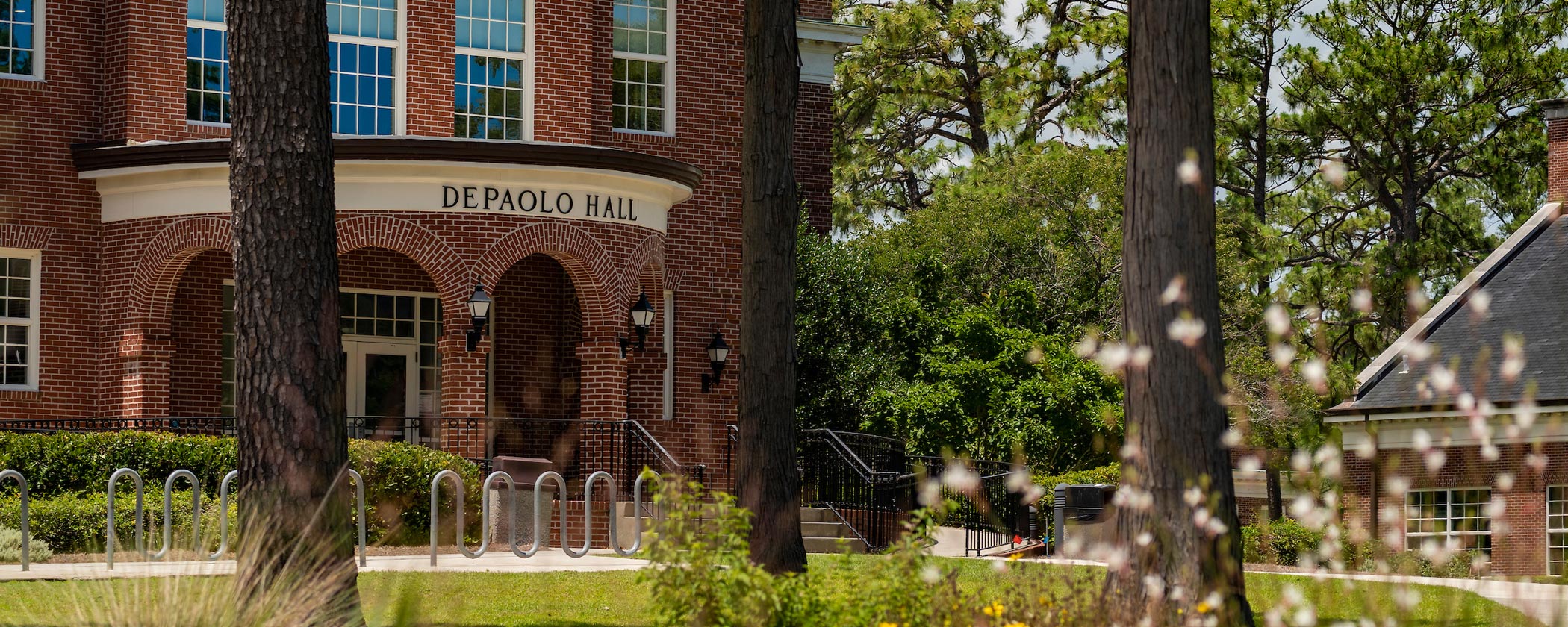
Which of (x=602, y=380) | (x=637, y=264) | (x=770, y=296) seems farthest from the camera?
(x=637, y=264)

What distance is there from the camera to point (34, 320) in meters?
21.5

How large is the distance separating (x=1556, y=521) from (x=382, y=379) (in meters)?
19.3

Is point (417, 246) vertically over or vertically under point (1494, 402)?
over

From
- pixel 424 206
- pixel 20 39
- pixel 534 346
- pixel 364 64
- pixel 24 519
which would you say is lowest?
pixel 24 519

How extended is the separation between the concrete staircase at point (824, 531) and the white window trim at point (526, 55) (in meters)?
6.19

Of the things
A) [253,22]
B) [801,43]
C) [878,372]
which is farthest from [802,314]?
[253,22]

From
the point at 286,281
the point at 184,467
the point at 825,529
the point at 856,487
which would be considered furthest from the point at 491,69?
the point at 286,281

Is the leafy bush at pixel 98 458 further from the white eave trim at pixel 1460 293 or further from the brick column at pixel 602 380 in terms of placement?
the white eave trim at pixel 1460 293

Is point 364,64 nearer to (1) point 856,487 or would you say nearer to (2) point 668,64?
(2) point 668,64

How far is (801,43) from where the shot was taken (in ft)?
91.9

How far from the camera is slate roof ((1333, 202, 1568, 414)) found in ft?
93.2

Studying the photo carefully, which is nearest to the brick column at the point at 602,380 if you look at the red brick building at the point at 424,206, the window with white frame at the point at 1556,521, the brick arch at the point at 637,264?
the red brick building at the point at 424,206

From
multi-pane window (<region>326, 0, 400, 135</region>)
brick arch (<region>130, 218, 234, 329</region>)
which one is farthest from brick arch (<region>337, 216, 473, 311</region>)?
multi-pane window (<region>326, 0, 400, 135</region>)

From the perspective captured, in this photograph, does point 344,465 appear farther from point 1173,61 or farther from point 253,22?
point 1173,61
